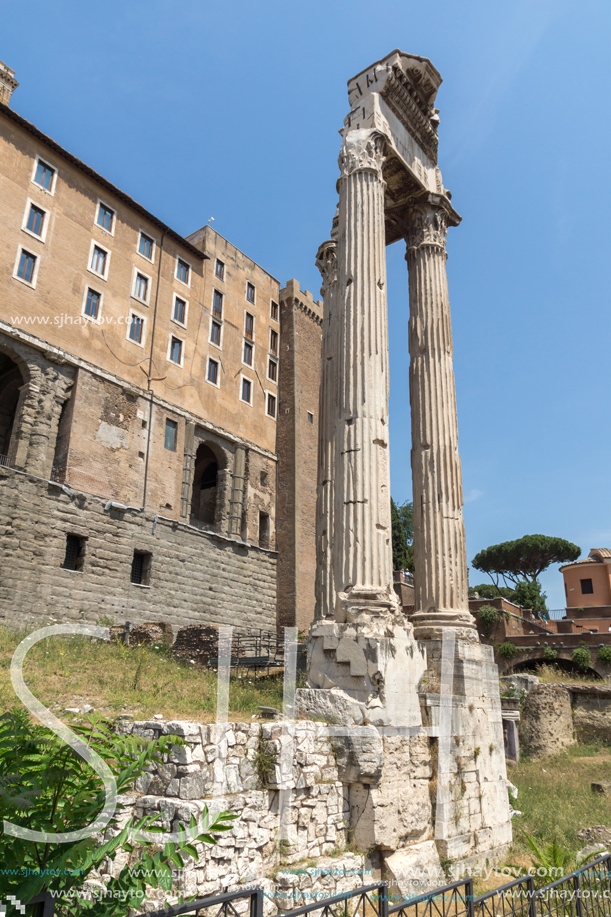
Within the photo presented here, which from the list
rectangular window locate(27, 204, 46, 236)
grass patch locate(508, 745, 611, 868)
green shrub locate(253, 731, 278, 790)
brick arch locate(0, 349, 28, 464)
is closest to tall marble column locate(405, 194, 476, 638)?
grass patch locate(508, 745, 611, 868)

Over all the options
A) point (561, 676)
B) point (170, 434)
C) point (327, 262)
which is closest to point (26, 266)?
point (170, 434)

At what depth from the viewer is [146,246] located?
83.6 feet

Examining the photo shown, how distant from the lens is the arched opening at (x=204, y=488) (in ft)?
101

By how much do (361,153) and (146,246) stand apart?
1666cm

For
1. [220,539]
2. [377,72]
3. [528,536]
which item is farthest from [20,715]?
[528,536]

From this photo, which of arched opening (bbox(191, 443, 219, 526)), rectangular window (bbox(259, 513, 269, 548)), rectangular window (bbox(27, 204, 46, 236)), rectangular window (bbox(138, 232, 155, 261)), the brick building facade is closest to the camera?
the brick building facade

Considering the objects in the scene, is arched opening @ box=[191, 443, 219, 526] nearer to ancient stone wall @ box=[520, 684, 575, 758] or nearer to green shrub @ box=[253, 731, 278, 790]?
ancient stone wall @ box=[520, 684, 575, 758]

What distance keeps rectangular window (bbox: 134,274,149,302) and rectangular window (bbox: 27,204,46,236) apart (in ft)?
13.5

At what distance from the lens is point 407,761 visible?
7.93 metres

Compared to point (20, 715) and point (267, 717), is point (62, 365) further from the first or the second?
point (20, 715)

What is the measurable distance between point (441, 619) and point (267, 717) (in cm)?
407

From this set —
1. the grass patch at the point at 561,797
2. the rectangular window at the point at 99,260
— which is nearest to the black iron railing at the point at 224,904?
the grass patch at the point at 561,797

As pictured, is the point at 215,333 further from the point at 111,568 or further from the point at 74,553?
the point at 74,553

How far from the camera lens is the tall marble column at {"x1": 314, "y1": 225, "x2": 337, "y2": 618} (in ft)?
30.8
